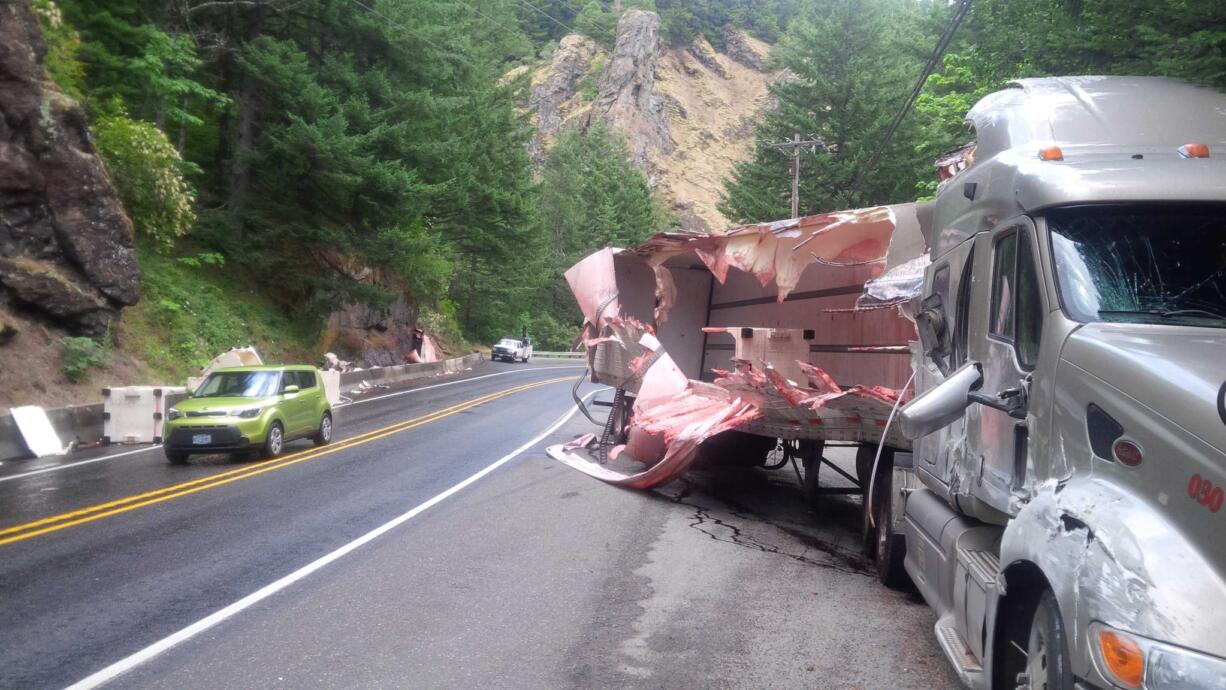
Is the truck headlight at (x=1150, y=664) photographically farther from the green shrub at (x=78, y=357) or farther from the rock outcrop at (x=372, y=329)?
the rock outcrop at (x=372, y=329)

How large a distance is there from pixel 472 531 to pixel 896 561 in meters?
4.30

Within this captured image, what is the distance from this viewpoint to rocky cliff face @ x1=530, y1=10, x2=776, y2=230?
9794 centimetres

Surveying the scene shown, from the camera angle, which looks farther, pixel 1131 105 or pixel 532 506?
pixel 532 506

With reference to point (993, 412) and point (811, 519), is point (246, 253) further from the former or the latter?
point (993, 412)

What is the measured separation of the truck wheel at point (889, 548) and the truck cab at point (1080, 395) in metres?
0.92

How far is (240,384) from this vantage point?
16438mm

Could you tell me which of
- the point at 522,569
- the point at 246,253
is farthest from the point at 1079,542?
the point at 246,253

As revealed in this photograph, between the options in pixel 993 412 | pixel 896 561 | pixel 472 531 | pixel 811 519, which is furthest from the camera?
pixel 811 519

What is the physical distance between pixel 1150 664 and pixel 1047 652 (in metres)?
0.68

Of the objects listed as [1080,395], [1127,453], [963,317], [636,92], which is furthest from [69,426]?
[636,92]

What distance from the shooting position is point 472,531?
10.0m

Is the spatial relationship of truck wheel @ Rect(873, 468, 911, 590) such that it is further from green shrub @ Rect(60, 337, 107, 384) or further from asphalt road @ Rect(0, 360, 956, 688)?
green shrub @ Rect(60, 337, 107, 384)

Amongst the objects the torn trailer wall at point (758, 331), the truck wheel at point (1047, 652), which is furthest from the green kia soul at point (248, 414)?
the truck wheel at point (1047, 652)

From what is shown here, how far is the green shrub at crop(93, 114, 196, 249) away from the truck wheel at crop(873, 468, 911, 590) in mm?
21829
